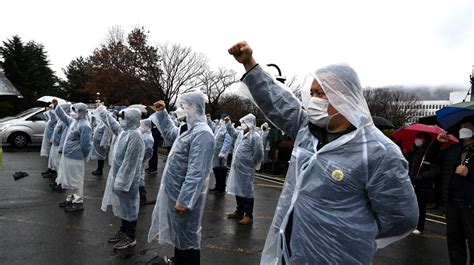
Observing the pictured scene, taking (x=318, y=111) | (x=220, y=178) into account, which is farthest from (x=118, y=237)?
(x=220, y=178)

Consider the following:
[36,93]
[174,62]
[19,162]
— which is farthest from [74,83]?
[19,162]

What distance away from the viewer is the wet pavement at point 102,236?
186 inches

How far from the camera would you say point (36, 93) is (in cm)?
3403

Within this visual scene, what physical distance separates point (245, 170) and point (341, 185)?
4.97 metres

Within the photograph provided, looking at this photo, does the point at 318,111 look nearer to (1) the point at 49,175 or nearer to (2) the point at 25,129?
(1) the point at 49,175

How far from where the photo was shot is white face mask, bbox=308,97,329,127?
81.6 inches

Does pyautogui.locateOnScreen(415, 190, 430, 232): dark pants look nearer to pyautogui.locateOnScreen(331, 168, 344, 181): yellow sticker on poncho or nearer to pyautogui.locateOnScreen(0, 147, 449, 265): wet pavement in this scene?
pyautogui.locateOnScreen(0, 147, 449, 265): wet pavement

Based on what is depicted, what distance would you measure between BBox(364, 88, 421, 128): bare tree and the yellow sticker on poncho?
51.7 m

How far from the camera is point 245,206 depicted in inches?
266

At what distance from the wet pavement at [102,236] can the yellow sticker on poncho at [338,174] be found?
2787 mm

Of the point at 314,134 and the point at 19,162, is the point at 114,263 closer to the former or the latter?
the point at 314,134

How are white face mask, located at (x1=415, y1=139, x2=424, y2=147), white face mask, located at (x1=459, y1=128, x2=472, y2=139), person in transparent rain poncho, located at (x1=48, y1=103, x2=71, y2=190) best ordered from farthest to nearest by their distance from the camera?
person in transparent rain poncho, located at (x1=48, y1=103, x2=71, y2=190) → white face mask, located at (x1=415, y1=139, x2=424, y2=147) → white face mask, located at (x1=459, y1=128, x2=472, y2=139)

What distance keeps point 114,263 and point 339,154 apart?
3469mm

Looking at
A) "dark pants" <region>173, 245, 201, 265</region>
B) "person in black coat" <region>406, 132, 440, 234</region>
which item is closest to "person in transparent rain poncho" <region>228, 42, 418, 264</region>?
"dark pants" <region>173, 245, 201, 265</region>
